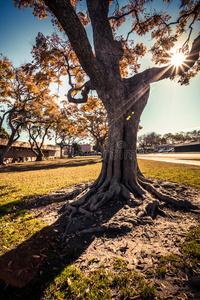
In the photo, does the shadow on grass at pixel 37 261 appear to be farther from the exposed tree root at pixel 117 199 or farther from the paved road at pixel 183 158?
the paved road at pixel 183 158

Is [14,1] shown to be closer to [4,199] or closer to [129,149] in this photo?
[129,149]

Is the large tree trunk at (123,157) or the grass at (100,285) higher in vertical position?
the large tree trunk at (123,157)

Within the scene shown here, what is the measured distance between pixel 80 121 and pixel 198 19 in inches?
890

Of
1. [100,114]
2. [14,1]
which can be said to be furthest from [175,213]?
[100,114]

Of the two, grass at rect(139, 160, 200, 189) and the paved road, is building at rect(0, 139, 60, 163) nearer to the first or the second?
grass at rect(139, 160, 200, 189)

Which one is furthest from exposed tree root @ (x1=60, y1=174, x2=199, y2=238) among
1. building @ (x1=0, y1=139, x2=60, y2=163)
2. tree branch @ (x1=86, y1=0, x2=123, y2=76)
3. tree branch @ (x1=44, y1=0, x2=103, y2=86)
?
building @ (x1=0, y1=139, x2=60, y2=163)

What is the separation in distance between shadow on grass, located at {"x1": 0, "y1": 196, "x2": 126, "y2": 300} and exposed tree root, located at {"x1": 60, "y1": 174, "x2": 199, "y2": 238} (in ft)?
1.02

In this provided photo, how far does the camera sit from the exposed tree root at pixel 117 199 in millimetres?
3277

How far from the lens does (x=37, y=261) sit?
2.40 meters

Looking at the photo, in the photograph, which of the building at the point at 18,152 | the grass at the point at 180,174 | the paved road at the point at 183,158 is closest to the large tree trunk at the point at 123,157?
the grass at the point at 180,174

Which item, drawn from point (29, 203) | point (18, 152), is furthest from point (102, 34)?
point (18, 152)

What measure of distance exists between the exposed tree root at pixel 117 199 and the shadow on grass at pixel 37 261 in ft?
1.02

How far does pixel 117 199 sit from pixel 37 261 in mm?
2907

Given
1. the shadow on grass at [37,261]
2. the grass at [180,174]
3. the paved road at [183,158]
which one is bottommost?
the shadow on grass at [37,261]
